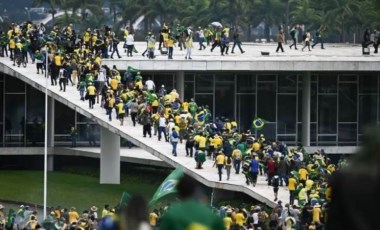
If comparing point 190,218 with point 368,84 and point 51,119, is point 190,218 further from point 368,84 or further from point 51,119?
point 368,84

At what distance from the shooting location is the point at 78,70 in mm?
43594

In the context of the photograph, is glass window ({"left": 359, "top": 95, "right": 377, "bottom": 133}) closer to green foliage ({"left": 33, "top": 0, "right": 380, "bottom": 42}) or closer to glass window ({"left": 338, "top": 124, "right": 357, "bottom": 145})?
glass window ({"left": 338, "top": 124, "right": 357, "bottom": 145})

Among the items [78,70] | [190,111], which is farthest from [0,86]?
[190,111]

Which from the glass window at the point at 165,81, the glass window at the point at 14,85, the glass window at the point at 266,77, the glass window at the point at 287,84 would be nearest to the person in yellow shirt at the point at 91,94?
the glass window at the point at 14,85

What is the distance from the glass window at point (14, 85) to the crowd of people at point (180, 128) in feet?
7.87

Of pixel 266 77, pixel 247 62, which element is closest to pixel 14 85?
pixel 247 62

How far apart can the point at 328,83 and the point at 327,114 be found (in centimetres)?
120

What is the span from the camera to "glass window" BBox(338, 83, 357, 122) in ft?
175

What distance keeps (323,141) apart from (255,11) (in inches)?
1543

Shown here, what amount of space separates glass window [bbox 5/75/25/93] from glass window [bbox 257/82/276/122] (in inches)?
339

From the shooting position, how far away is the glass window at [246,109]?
5291 cm

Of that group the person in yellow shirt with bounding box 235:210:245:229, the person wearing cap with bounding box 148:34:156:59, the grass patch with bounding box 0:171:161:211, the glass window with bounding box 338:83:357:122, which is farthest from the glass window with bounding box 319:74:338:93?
the person in yellow shirt with bounding box 235:210:245:229

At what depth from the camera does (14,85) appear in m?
50.4

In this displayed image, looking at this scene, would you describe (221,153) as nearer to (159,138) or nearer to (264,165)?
(264,165)
